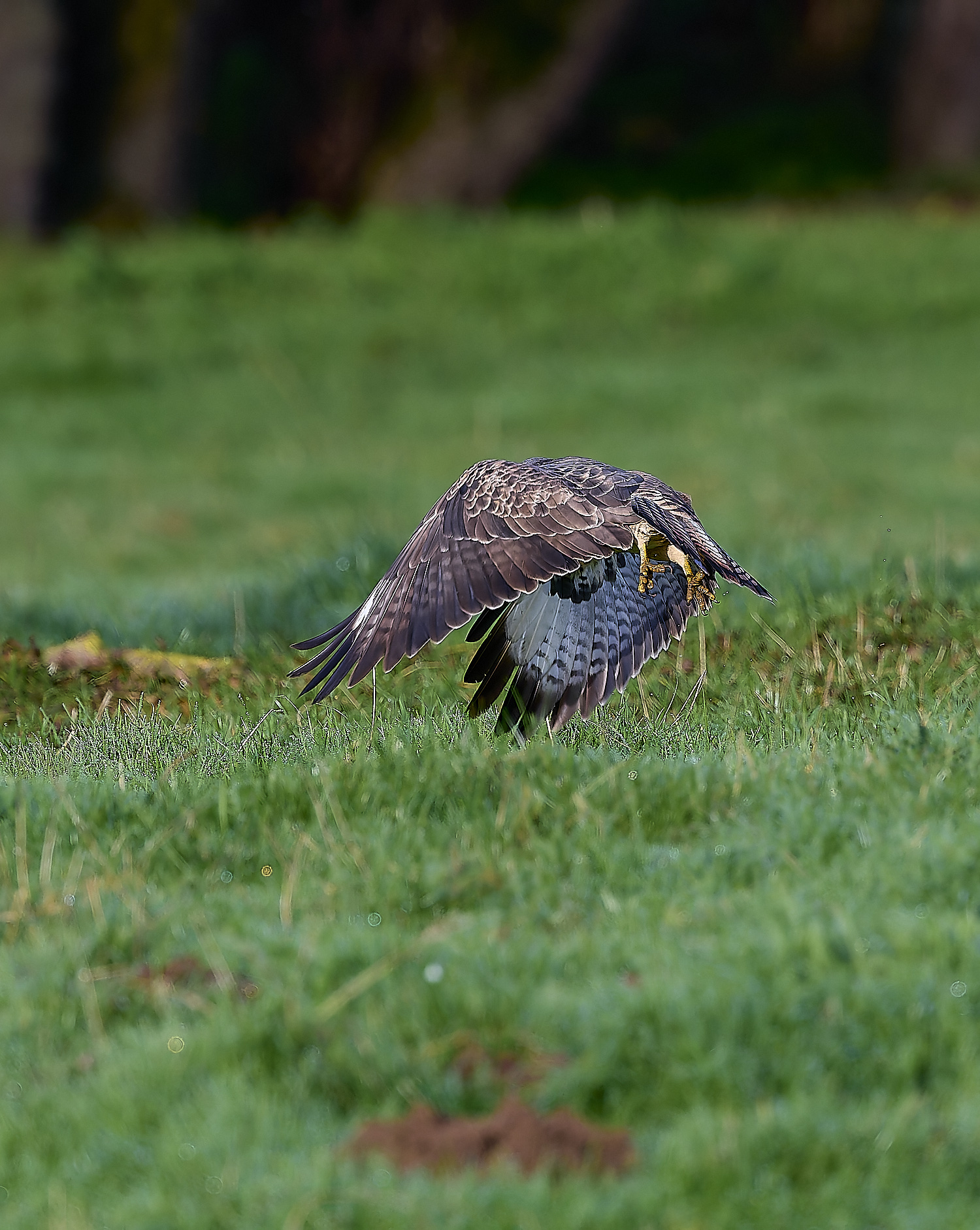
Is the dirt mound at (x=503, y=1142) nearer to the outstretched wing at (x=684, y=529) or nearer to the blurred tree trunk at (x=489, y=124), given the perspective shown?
the outstretched wing at (x=684, y=529)

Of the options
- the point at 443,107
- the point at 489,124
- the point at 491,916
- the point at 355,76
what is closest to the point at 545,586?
the point at 491,916

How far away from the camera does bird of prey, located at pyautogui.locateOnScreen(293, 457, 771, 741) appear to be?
13.9ft

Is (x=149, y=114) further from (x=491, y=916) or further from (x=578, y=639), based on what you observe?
(x=491, y=916)

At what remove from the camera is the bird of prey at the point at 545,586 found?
13.9 ft

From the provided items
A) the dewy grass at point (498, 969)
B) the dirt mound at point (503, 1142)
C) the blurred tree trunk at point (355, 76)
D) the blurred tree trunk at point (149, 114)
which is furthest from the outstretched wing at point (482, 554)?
the blurred tree trunk at point (355, 76)

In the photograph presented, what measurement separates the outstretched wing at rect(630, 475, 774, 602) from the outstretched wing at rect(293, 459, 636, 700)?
0.08m

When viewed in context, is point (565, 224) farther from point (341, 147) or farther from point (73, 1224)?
point (73, 1224)

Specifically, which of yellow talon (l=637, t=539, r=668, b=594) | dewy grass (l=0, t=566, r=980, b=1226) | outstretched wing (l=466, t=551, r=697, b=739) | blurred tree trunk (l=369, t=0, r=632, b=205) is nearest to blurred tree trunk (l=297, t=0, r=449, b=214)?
blurred tree trunk (l=369, t=0, r=632, b=205)

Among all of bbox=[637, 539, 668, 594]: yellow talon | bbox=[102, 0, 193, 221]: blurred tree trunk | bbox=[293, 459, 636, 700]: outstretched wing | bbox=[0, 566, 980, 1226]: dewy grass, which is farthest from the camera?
bbox=[102, 0, 193, 221]: blurred tree trunk

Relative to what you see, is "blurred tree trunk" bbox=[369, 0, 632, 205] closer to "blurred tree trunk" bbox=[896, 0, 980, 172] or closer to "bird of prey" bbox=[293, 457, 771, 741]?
"blurred tree trunk" bbox=[896, 0, 980, 172]

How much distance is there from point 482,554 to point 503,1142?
6.45 feet

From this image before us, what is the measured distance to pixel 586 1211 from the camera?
2500 millimetres

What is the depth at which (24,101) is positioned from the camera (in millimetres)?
17812

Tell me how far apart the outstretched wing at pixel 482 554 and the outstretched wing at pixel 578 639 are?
42 cm
